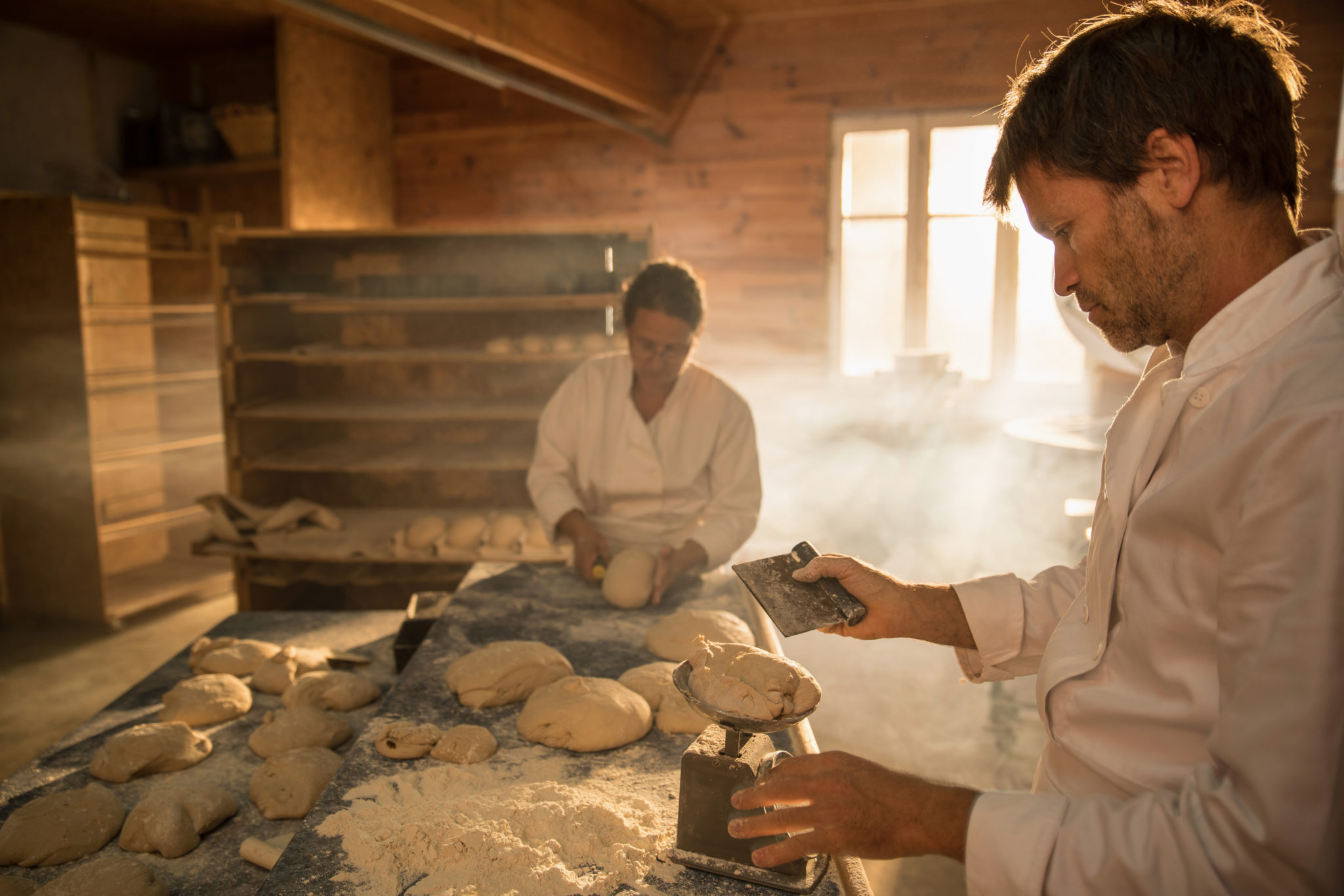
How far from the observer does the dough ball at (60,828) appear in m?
1.39

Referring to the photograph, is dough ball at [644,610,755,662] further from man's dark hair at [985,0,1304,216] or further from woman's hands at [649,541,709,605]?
man's dark hair at [985,0,1304,216]

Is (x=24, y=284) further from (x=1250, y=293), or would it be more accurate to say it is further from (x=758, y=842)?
(x=1250, y=293)

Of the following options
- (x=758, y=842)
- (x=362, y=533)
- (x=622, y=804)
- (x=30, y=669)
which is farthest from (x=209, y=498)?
(x=758, y=842)

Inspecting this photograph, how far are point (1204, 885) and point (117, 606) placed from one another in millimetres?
5168

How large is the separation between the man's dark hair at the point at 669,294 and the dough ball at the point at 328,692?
1.32m

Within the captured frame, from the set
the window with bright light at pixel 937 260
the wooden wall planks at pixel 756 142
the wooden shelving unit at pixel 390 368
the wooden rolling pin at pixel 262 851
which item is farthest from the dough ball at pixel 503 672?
the window with bright light at pixel 937 260

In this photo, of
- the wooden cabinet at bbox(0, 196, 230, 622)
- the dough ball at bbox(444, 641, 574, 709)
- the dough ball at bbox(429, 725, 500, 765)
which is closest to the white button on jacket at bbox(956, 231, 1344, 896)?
the dough ball at bbox(429, 725, 500, 765)

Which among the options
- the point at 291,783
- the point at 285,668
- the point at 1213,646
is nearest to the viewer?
the point at 1213,646

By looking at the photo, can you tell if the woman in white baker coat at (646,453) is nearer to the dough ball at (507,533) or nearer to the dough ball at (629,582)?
the dough ball at (629,582)

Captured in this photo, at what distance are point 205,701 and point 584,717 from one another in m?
0.96

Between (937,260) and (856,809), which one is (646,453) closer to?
(856,809)

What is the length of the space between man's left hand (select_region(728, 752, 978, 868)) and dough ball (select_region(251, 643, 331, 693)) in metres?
1.42

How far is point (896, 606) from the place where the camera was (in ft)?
4.52

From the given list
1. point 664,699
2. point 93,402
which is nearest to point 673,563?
point 664,699
